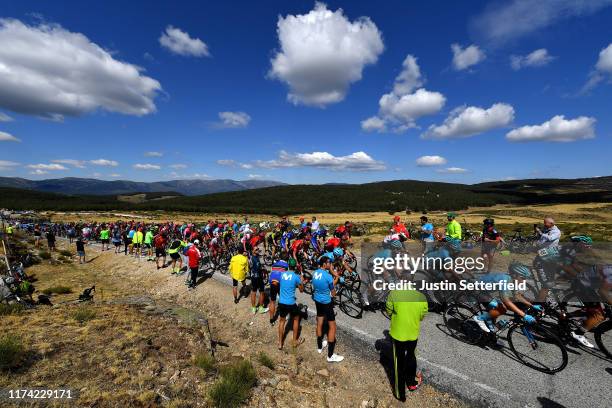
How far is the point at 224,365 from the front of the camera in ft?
21.6

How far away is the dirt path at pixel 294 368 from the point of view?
5625 millimetres

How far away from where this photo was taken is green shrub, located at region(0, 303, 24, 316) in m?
8.71

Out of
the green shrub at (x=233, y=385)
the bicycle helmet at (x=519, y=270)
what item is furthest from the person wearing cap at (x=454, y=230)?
the green shrub at (x=233, y=385)

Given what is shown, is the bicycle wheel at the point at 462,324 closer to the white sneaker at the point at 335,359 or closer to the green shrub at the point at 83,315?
the white sneaker at the point at 335,359

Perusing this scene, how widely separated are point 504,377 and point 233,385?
5.34 meters

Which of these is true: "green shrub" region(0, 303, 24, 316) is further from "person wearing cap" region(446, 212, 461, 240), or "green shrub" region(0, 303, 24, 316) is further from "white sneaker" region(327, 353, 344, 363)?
"person wearing cap" region(446, 212, 461, 240)

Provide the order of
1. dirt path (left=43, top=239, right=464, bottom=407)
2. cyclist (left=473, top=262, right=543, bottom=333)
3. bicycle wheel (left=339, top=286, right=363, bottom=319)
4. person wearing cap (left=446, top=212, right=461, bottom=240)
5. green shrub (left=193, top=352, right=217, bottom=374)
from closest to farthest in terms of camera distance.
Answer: dirt path (left=43, top=239, right=464, bottom=407) → cyclist (left=473, top=262, right=543, bottom=333) → green shrub (left=193, top=352, right=217, bottom=374) → bicycle wheel (left=339, top=286, right=363, bottom=319) → person wearing cap (left=446, top=212, right=461, bottom=240)

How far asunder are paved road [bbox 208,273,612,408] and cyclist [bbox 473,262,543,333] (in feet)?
2.38

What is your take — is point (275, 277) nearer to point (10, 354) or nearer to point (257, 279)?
point (257, 279)

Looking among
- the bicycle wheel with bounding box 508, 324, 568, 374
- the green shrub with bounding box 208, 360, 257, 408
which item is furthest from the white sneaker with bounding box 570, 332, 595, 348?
the green shrub with bounding box 208, 360, 257, 408

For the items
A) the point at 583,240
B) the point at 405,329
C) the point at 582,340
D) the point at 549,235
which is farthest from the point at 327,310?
the point at 549,235

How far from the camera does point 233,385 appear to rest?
559 centimetres

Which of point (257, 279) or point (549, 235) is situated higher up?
point (549, 235)

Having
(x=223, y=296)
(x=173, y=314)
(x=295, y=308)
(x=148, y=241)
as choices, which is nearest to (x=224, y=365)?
(x=295, y=308)
